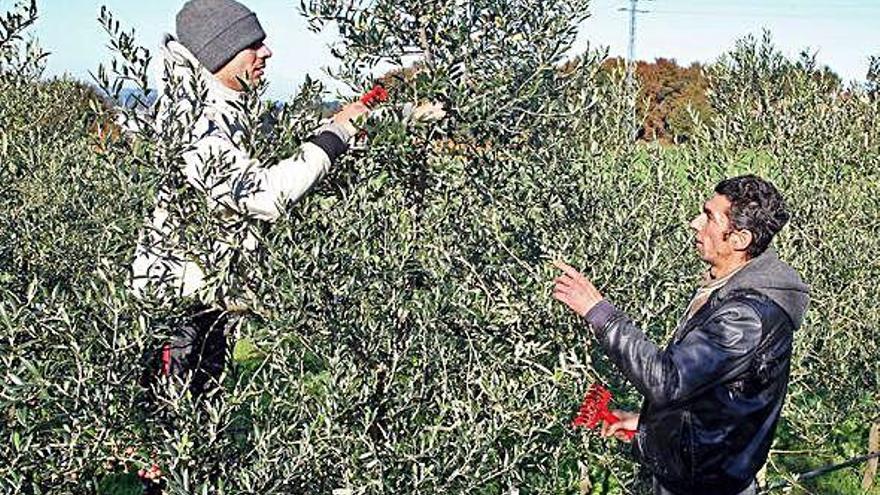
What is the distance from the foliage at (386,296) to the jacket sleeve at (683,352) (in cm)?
51

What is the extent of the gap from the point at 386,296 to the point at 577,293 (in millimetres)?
767

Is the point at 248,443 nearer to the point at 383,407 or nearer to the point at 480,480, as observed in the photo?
the point at 383,407

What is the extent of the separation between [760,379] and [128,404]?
2.49 m

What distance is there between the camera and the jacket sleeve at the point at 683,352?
3.97 meters

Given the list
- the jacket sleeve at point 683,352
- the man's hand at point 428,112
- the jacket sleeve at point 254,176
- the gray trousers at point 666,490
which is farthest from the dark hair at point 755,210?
the jacket sleeve at point 254,176

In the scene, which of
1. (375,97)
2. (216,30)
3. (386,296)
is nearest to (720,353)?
(386,296)

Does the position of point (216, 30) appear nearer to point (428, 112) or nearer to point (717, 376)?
point (428, 112)

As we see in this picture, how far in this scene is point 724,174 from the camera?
7742mm

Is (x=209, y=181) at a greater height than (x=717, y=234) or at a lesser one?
greater

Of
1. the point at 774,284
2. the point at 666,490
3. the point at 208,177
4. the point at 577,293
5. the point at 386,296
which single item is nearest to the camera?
the point at 208,177

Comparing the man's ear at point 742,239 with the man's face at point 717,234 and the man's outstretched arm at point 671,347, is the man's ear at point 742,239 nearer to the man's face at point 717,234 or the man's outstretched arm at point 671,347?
the man's face at point 717,234

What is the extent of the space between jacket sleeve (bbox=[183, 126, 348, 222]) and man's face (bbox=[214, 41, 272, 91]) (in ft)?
1.59

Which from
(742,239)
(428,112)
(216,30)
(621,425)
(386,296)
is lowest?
(621,425)

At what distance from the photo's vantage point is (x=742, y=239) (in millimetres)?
4355
